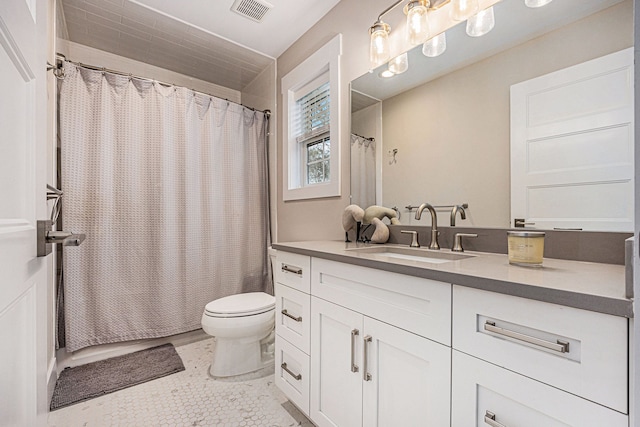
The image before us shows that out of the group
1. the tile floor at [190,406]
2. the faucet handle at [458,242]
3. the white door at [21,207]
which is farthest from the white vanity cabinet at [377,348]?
the white door at [21,207]

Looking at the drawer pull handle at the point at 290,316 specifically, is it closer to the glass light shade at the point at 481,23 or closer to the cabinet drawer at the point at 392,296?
the cabinet drawer at the point at 392,296

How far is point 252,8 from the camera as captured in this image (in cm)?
191

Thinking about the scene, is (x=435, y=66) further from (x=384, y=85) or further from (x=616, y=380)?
(x=616, y=380)

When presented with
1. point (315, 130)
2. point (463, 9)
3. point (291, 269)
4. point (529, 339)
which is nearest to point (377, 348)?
point (529, 339)

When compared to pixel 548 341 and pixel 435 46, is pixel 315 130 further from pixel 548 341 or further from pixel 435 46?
pixel 548 341

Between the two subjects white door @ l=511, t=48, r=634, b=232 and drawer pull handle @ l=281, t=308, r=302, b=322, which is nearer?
white door @ l=511, t=48, r=634, b=232

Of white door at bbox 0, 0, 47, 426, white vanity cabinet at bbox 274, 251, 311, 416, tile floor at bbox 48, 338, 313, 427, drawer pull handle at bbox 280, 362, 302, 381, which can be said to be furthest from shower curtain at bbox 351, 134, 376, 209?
white door at bbox 0, 0, 47, 426

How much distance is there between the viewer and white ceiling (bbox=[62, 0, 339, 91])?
1908 millimetres

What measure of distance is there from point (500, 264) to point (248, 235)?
204cm

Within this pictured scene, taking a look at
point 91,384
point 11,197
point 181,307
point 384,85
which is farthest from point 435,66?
point 91,384

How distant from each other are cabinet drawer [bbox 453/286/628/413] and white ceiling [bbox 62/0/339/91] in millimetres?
2029

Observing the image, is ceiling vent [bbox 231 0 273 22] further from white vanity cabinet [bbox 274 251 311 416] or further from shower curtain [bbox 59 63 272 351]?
white vanity cabinet [bbox 274 251 311 416]

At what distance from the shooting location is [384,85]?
164cm

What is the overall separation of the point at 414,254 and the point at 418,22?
3.62ft
